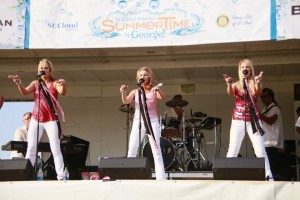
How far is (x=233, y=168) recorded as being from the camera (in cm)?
539

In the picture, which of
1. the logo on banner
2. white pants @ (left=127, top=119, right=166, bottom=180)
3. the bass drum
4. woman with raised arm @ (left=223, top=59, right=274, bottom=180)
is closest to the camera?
woman with raised arm @ (left=223, top=59, right=274, bottom=180)

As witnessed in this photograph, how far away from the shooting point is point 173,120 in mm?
10203

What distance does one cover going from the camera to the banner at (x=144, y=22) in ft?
25.6

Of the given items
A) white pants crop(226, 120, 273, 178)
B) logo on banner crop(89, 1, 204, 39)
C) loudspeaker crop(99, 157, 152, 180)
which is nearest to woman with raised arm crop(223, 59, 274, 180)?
white pants crop(226, 120, 273, 178)

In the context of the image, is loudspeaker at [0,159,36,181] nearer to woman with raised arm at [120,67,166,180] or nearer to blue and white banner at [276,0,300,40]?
woman with raised arm at [120,67,166,180]

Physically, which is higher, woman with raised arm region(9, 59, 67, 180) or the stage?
woman with raised arm region(9, 59, 67, 180)

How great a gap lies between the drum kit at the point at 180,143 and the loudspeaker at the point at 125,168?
349 centimetres

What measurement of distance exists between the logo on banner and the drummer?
2.52m

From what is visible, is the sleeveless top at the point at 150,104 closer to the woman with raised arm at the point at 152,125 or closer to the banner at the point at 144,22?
the woman with raised arm at the point at 152,125

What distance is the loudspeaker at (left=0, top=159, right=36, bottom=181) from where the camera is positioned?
5707 mm

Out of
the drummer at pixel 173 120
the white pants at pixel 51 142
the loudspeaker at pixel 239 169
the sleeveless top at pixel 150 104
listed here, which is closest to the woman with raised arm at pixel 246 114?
the loudspeaker at pixel 239 169

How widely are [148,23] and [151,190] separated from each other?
11.4 feet

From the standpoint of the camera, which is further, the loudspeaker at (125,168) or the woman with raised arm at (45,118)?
the woman with raised arm at (45,118)

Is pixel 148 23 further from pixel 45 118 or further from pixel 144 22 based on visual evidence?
pixel 45 118
